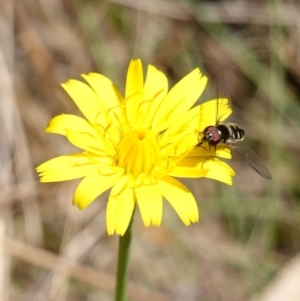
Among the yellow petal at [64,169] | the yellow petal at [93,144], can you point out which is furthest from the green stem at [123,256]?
the yellow petal at [93,144]

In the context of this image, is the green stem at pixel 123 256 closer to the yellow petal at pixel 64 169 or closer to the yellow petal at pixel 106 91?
the yellow petal at pixel 64 169

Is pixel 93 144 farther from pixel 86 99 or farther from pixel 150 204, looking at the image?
pixel 150 204

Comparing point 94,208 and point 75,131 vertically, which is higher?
point 75,131

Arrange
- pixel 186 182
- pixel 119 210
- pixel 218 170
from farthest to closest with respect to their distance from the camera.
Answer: pixel 186 182
pixel 218 170
pixel 119 210

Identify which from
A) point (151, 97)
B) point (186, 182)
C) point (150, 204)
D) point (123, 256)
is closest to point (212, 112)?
point (151, 97)

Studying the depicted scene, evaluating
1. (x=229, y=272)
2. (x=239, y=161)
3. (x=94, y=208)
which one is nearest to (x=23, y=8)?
(x=94, y=208)

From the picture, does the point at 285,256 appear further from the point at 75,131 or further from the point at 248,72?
the point at 75,131
